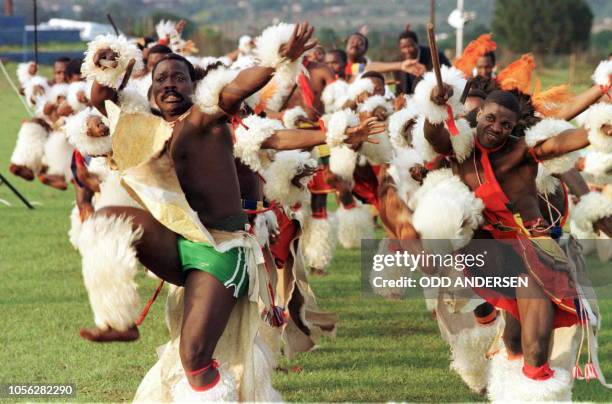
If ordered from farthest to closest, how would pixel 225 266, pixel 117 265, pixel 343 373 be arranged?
1. pixel 343 373
2. pixel 225 266
3. pixel 117 265

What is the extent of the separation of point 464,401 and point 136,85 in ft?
8.17

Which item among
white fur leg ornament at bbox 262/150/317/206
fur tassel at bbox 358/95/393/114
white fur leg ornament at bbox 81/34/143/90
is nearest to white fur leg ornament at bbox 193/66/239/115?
white fur leg ornament at bbox 81/34/143/90

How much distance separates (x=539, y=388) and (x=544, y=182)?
52.7 inches

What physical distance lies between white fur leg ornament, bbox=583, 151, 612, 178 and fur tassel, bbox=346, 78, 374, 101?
6.20 ft

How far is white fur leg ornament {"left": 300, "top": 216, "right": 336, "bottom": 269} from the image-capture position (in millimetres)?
9438

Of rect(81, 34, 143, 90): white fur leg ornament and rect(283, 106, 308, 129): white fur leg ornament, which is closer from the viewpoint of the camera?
rect(81, 34, 143, 90): white fur leg ornament

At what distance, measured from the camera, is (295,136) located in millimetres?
5227

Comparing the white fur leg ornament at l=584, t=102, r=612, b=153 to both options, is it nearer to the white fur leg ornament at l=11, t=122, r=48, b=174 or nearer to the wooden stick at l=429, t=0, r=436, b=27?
the wooden stick at l=429, t=0, r=436, b=27

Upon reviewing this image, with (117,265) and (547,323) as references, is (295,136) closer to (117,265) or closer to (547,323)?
(117,265)

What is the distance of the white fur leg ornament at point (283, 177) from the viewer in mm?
6625

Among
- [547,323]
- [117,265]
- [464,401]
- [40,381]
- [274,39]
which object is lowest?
[40,381]

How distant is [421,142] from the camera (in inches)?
224

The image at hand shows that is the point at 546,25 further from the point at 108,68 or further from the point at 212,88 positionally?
the point at 212,88

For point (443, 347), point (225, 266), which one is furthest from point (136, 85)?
point (443, 347)
